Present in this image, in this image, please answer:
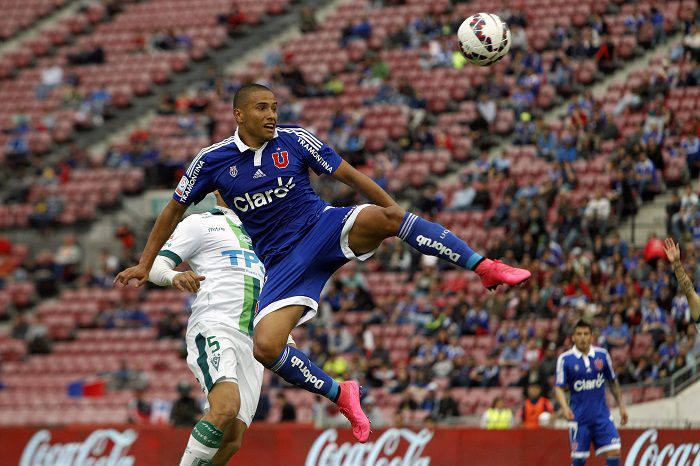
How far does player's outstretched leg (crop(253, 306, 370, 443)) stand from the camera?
32.8 ft

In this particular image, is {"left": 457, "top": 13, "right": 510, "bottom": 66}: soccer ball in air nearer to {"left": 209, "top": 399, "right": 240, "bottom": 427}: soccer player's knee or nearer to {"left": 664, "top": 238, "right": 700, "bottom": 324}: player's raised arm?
{"left": 664, "top": 238, "right": 700, "bottom": 324}: player's raised arm

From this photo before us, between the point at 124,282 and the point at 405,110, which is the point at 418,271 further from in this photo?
the point at 124,282

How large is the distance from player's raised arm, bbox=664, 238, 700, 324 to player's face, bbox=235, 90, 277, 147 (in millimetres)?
4178

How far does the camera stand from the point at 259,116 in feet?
33.6

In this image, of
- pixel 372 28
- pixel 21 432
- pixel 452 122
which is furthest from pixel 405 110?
pixel 21 432

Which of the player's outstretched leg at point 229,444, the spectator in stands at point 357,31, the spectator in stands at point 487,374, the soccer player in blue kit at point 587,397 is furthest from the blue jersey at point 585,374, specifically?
the spectator in stands at point 357,31

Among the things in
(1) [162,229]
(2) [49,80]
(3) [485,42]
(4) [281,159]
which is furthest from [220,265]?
(2) [49,80]

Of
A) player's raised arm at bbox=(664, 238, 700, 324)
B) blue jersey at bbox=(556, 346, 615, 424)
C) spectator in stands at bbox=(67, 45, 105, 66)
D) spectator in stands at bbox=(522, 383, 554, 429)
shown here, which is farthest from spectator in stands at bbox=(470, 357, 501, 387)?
spectator in stands at bbox=(67, 45, 105, 66)

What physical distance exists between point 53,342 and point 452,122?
9987 mm

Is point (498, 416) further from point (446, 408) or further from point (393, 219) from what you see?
point (393, 219)

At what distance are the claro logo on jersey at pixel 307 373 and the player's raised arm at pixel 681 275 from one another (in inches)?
147

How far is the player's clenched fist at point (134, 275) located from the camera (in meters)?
10.1

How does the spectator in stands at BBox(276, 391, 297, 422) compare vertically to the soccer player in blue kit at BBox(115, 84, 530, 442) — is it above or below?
below

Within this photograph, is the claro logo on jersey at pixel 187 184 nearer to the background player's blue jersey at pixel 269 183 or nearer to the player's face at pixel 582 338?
the background player's blue jersey at pixel 269 183
